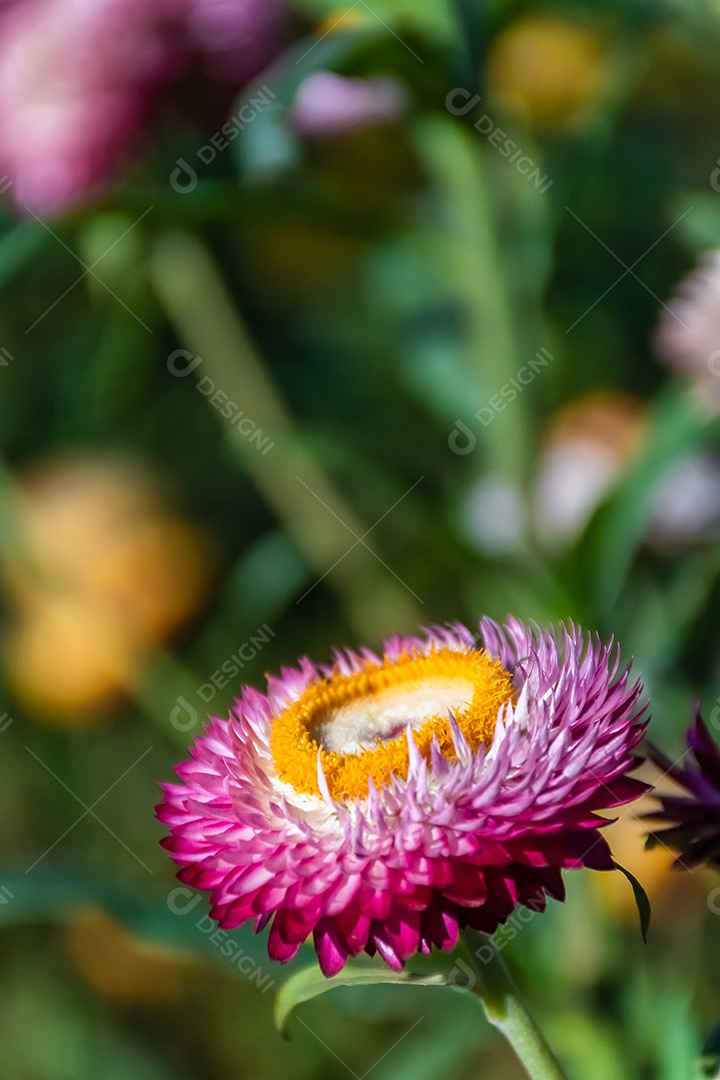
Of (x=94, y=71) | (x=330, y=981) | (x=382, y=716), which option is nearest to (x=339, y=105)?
(x=94, y=71)

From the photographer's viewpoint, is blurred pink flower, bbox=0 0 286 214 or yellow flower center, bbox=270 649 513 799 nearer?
yellow flower center, bbox=270 649 513 799

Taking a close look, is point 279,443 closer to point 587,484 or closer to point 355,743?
point 587,484

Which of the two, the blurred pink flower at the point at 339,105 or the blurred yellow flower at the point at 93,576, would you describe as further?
the blurred yellow flower at the point at 93,576

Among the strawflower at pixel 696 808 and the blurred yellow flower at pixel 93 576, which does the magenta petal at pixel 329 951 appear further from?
the blurred yellow flower at pixel 93 576

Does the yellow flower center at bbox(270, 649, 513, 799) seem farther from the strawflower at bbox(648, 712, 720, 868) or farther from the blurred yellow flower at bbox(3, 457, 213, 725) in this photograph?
the blurred yellow flower at bbox(3, 457, 213, 725)

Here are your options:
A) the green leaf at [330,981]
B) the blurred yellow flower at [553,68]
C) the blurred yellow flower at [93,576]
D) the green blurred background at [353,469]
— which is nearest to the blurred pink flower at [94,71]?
the green blurred background at [353,469]

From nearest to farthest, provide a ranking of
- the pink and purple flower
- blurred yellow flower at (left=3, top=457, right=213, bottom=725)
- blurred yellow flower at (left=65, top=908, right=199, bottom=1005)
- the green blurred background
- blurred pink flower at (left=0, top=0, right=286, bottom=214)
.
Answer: the pink and purple flower
the green blurred background
blurred pink flower at (left=0, top=0, right=286, bottom=214)
blurred yellow flower at (left=65, top=908, right=199, bottom=1005)
blurred yellow flower at (left=3, top=457, right=213, bottom=725)

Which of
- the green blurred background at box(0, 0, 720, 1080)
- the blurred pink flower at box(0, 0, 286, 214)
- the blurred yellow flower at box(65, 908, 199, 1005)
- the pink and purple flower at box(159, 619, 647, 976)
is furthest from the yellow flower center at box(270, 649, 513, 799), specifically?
the blurred yellow flower at box(65, 908, 199, 1005)
